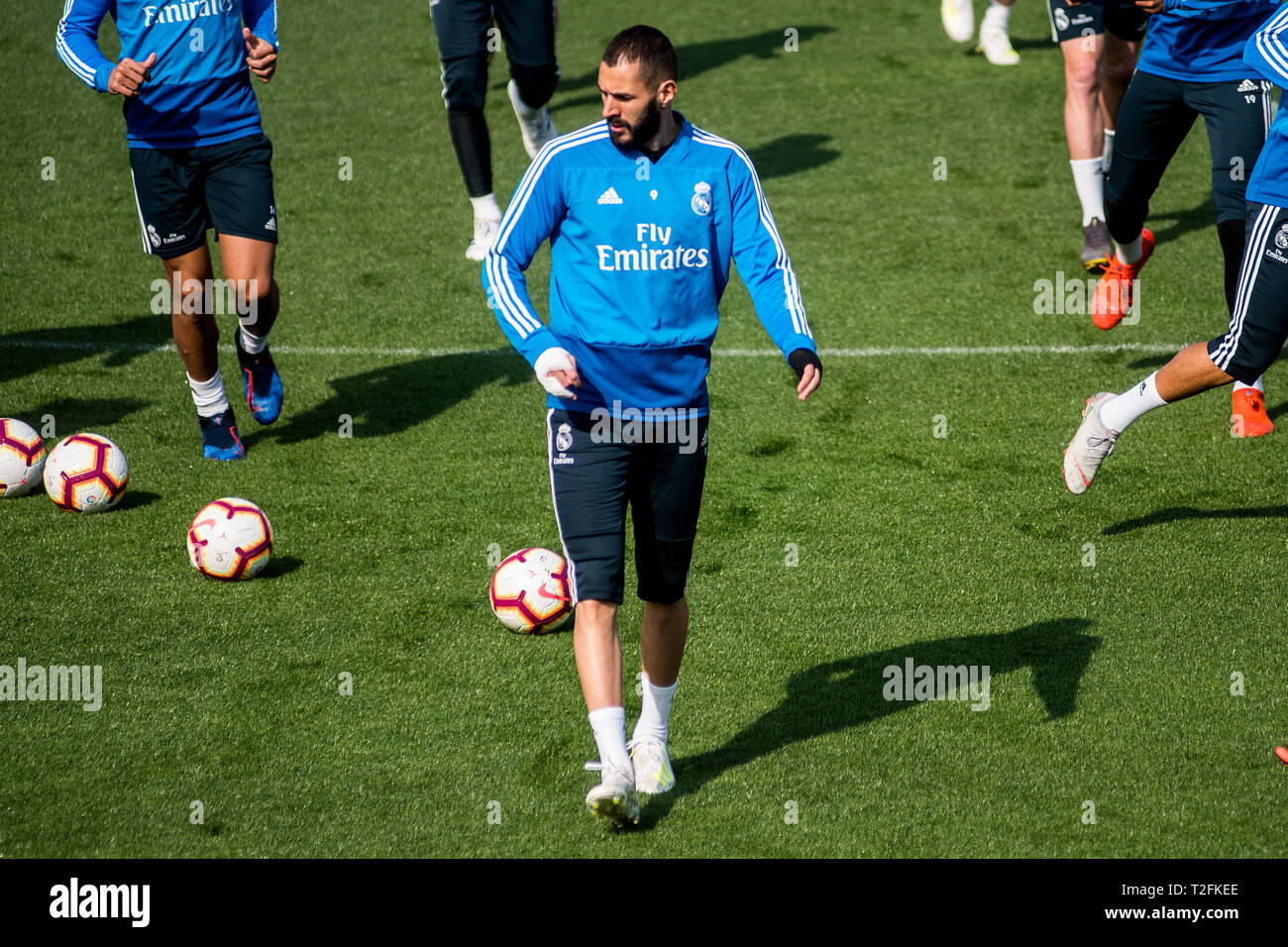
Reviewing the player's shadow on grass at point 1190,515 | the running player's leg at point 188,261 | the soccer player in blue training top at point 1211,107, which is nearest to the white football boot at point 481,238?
the running player's leg at point 188,261

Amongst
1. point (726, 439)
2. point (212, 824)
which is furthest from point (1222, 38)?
point (212, 824)

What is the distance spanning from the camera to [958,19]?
1245 centimetres

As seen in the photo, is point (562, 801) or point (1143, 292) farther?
point (1143, 292)

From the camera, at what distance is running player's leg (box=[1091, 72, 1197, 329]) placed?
6863 mm

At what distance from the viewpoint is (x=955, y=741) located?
15.7ft

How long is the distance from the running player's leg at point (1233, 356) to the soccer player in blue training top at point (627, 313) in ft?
7.35

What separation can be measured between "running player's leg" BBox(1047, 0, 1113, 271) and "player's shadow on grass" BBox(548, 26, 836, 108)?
4.57 metres

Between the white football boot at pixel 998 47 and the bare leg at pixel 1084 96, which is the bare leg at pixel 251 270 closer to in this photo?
the bare leg at pixel 1084 96

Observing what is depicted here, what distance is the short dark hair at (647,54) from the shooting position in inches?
157

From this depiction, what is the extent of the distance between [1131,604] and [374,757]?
3091 millimetres

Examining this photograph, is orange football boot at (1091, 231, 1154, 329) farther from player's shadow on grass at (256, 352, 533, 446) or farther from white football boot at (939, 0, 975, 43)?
white football boot at (939, 0, 975, 43)

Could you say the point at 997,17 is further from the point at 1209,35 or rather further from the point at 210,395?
the point at 210,395
